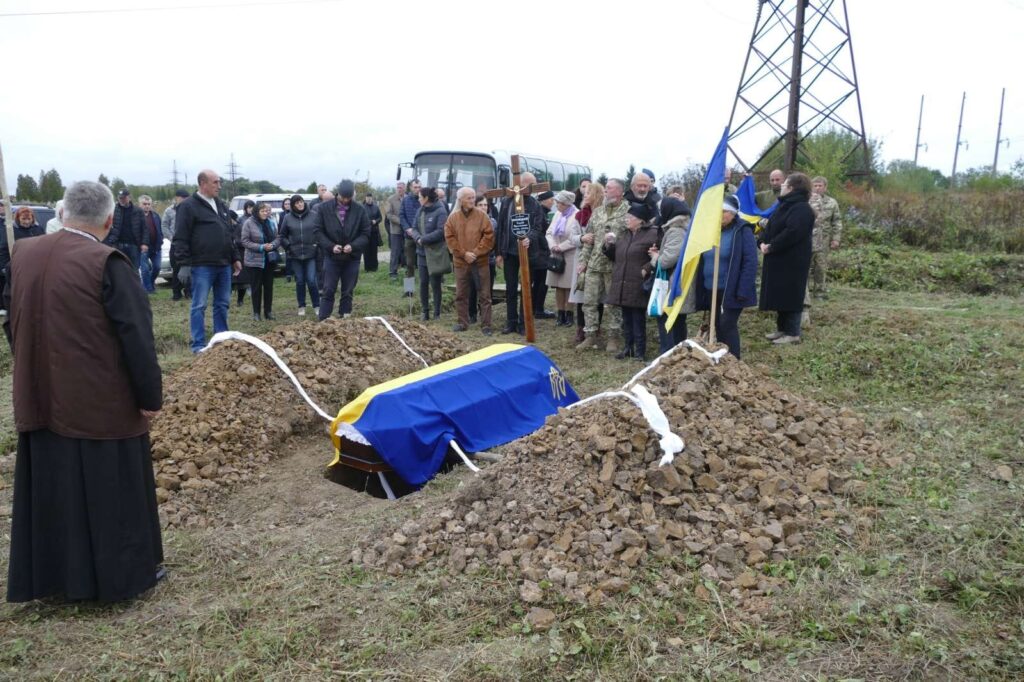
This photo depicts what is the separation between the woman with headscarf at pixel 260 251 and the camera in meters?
10.9

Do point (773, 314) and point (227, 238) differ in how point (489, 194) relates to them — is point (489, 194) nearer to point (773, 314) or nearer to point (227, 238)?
point (227, 238)

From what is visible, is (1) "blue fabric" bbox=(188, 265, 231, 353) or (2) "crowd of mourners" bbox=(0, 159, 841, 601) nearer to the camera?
(2) "crowd of mourners" bbox=(0, 159, 841, 601)

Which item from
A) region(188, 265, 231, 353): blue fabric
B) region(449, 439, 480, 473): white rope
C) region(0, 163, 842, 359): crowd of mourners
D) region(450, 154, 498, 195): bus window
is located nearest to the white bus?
region(450, 154, 498, 195): bus window

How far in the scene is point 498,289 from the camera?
12453mm

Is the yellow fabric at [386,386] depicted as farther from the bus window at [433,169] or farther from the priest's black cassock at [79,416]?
the bus window at [433,169]

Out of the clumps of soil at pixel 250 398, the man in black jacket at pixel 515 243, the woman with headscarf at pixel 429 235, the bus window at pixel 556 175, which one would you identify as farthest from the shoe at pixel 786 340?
the bus window at pixel 556 175

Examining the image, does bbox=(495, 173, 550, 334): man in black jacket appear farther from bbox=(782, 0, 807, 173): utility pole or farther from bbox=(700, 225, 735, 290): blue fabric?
bbox=(782, 0, 807, 173): utility pole

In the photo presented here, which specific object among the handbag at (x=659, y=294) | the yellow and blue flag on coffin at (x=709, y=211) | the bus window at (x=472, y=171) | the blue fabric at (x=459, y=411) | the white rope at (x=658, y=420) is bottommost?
the blue fabric at (x=459, y=411)

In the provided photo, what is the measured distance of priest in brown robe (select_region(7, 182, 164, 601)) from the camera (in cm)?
349

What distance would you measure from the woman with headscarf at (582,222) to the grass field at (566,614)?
476cm

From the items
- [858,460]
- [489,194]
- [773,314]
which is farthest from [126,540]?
[773,314]

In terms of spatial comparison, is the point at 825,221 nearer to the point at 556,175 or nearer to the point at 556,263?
the point at 556,263

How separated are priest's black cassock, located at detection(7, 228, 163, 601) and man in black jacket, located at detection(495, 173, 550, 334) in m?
6.55

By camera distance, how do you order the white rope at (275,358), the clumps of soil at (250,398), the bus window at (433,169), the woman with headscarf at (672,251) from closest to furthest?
the clumps of soil at (250,398) < the white rope at (275,358) < the woman with headscarf at (672,251) < the bus window at (433,169)
